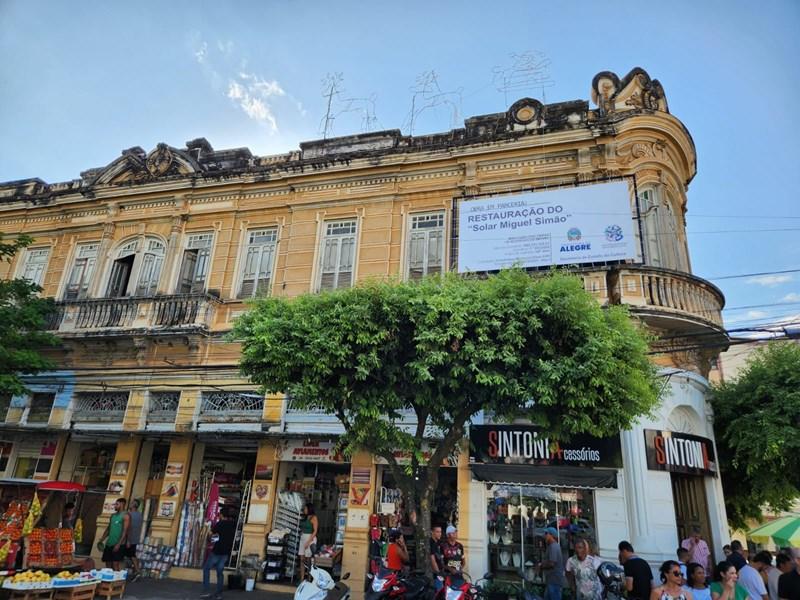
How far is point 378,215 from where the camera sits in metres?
13.5

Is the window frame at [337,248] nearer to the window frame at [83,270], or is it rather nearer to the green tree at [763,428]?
the window frame at [83,270]

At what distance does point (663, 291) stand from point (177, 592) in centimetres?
1096

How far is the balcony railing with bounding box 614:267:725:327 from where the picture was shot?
10500 mm

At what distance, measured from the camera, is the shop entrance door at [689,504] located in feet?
35.0

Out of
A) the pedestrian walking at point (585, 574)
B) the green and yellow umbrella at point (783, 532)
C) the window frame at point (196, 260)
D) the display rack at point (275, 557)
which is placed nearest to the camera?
the pedestrian walking at point (585, 574)

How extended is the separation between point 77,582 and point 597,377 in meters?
8.25

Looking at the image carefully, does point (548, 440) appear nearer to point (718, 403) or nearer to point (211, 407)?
point (718, 403)

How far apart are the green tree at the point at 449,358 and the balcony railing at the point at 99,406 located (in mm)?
7014

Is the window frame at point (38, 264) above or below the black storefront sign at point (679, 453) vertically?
above

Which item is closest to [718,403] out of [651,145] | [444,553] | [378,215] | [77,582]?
[651,145]

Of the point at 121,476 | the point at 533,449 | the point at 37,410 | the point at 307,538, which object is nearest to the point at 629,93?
the point at 533,449

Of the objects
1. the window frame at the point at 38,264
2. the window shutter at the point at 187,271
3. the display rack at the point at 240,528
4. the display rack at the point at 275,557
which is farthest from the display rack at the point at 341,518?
the window frame at the point at 38,264

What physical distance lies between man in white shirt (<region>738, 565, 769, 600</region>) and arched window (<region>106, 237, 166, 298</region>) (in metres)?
13.9

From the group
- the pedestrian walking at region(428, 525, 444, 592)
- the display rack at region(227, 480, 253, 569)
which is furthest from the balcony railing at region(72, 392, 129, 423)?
the pedestrian walking at region(428, 525, 444, 592)
